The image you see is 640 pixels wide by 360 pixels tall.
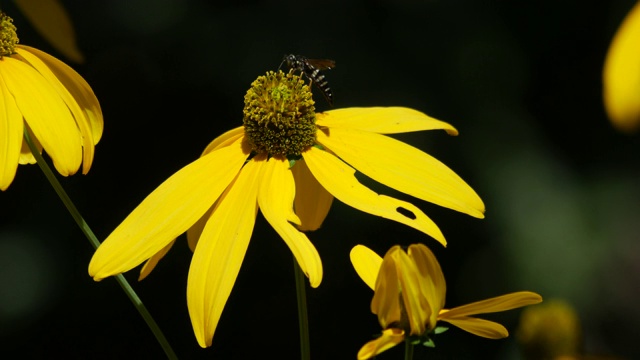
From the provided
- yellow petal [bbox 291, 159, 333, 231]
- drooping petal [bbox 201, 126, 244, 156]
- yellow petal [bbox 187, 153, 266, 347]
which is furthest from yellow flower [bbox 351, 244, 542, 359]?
drooping petal [bbox 201, 126, 244, 156]

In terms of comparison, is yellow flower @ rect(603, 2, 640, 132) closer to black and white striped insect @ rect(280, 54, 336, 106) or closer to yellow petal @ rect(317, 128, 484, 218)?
yellow petal @ rect(317, 128, 484, 218)

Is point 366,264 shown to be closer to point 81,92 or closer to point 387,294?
point 387,294

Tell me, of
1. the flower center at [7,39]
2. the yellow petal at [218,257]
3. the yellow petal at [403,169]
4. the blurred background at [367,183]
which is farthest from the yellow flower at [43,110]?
the blurred background at [367,183]

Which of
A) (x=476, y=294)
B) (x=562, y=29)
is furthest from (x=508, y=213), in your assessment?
(x=562, y=29)

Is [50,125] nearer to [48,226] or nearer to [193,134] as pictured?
[48,226]

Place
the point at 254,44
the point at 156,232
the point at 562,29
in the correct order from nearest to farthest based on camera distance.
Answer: the point at 156,232 < the point at 254,44 < the point at 562,29

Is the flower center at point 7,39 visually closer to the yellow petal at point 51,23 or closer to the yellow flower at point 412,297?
the yellow petal at point 51,23

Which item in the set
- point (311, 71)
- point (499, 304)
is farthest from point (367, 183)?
point (499, 304)
